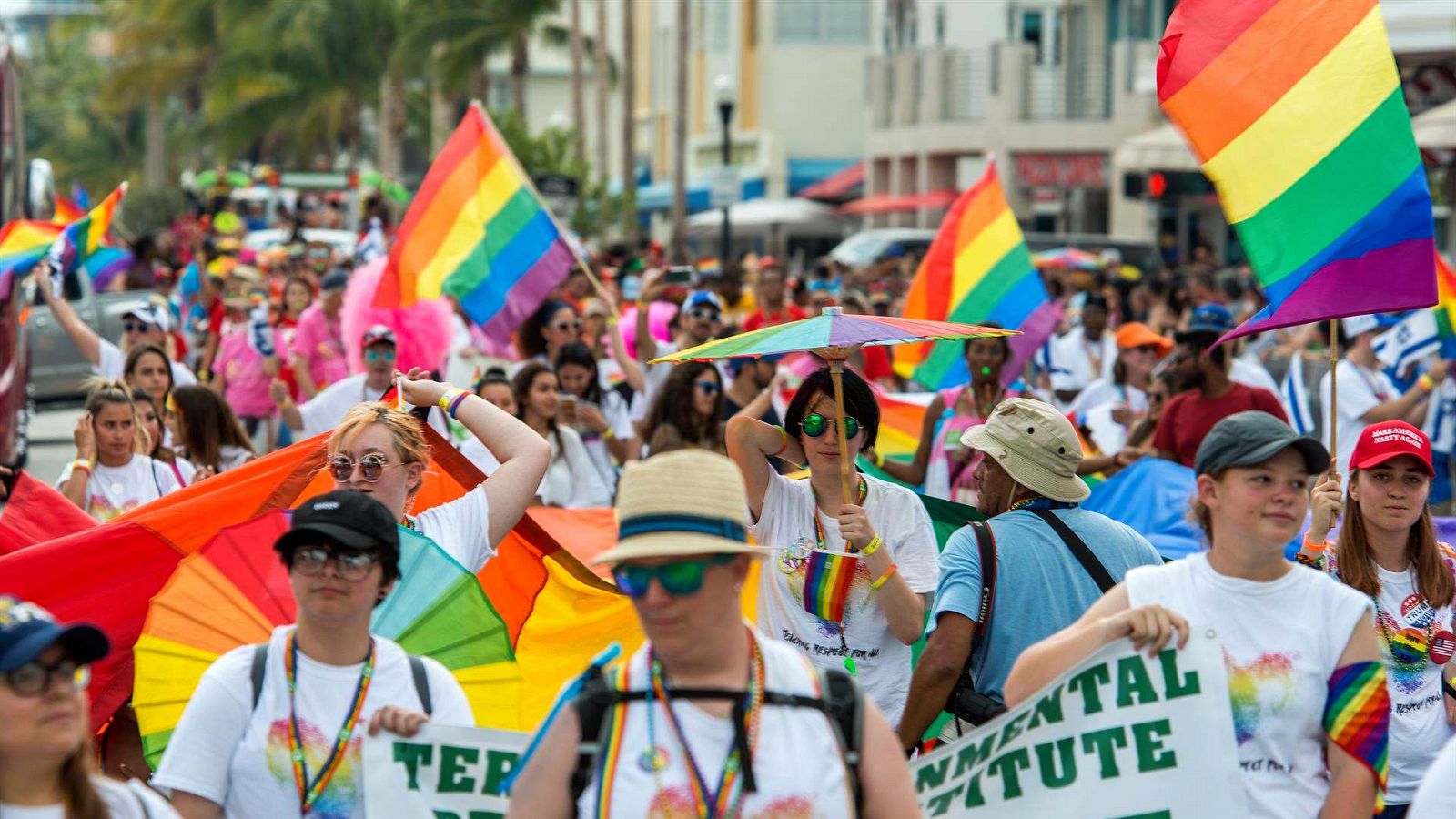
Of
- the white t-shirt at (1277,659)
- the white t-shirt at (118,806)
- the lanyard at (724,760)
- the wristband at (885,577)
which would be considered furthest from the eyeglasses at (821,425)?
the white t-shirt at (118,806)

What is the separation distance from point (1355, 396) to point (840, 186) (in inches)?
1669

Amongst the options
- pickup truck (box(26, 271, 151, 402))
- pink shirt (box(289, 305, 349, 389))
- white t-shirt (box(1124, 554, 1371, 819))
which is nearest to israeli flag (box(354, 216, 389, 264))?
pickup truck (box(26, 271, 151, 402))

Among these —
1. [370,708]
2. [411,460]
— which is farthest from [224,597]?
[370,708]

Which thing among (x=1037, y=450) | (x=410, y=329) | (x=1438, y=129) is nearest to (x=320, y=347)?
(x=410, y=329)

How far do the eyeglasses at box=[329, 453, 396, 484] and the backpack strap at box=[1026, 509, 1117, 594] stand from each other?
1.59m

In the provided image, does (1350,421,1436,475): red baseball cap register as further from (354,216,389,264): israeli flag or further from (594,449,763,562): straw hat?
(354,216,389,264): israeli flag

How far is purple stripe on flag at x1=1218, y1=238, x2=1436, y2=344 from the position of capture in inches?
243

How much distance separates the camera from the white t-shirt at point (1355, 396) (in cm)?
1138

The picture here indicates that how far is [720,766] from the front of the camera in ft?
10.8

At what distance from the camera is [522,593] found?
6.18 meters

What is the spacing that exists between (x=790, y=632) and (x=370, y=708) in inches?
83.7

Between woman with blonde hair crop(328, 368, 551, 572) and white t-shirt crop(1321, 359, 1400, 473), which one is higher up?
woman with blonde hair crop(328, 368, 551, 572)

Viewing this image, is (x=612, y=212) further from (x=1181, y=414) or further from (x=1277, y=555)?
(x=1277, y=555)

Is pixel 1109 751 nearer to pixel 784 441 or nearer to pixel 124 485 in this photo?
pixel 784 441
